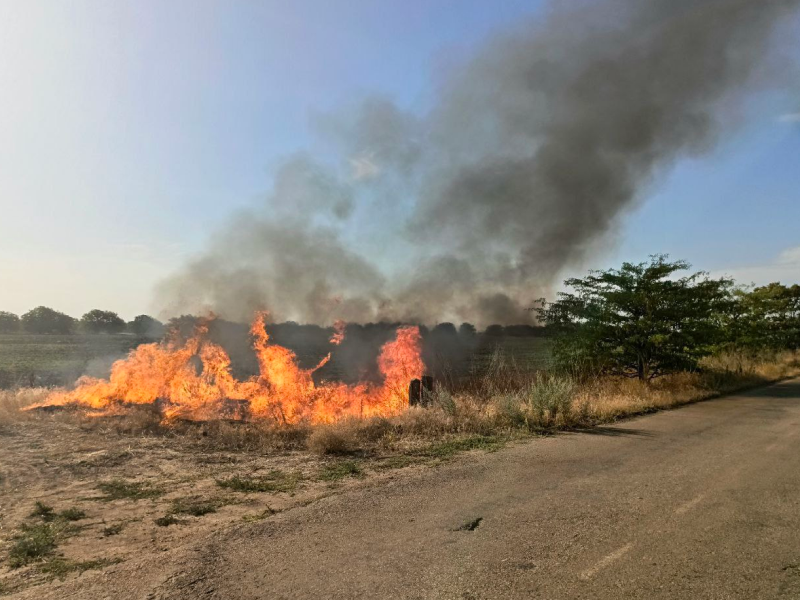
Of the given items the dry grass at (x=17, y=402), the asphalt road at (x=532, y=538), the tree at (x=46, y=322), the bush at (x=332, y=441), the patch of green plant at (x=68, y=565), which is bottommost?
the asphalt road at (x=532, y=538)

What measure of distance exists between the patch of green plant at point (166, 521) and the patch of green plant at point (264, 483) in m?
0.95

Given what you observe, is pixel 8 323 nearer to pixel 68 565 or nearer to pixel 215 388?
pixel 215 388

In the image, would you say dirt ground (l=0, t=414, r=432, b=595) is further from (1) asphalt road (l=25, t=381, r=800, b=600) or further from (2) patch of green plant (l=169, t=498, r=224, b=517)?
(1) asphalt road (l=25, t=381, r=800, b=600)

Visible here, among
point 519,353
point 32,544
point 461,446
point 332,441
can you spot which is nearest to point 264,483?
point 332,441

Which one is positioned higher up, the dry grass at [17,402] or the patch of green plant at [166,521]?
the dry grass at [17,402]

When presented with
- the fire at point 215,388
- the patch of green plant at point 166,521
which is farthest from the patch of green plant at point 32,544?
the fire at point 215,388

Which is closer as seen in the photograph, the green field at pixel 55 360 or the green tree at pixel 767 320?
the green field at pixel 55 360

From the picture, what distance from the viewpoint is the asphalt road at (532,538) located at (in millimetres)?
3393

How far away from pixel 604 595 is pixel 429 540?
141 cm

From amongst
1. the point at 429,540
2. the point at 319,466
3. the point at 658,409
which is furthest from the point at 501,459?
the point at 658,409

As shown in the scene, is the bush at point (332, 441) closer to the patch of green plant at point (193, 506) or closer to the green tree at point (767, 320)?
the patch of green plant at point (193, 506)

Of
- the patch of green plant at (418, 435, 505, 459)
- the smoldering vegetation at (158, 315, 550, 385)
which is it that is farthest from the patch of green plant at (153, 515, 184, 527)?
the smoldering vegetation at (158, 315, 550, 385)

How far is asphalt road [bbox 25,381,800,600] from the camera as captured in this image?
339cm

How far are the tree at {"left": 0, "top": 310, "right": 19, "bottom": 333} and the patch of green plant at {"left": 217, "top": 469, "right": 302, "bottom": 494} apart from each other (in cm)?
7155
